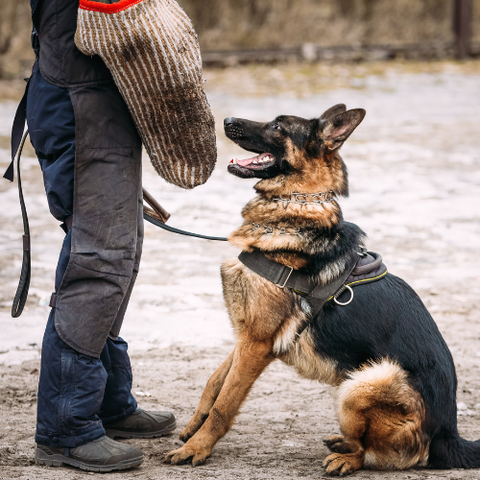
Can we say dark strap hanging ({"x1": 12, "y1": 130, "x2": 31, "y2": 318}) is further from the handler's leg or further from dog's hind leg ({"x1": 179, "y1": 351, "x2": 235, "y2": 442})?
dog's hind leg ({"x1": 179, "y1": 351, "x2": 235, "y2": 442})

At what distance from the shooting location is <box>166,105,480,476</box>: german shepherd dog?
2828 mm

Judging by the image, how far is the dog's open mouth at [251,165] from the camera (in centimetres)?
327

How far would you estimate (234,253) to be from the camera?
6.09 m

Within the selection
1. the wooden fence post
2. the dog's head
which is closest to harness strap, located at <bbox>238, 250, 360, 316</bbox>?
the dog's head

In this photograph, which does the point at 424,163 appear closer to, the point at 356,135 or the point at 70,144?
the point at 356,135

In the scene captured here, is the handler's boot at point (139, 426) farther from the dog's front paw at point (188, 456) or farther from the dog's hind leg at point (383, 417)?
the dog's hind leg at point (383, 417)

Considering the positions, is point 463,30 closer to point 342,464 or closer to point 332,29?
point 332,29

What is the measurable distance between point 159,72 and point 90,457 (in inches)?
65.0

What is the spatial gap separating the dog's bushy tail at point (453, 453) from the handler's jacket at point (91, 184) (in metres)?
1.60

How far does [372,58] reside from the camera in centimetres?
1584

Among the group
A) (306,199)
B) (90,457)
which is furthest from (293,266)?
(90,457)

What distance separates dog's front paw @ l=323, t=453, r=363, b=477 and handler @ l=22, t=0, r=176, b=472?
0.90 meters

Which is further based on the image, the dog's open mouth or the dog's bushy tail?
the dog's open mouth

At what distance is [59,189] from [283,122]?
131 centimetres
